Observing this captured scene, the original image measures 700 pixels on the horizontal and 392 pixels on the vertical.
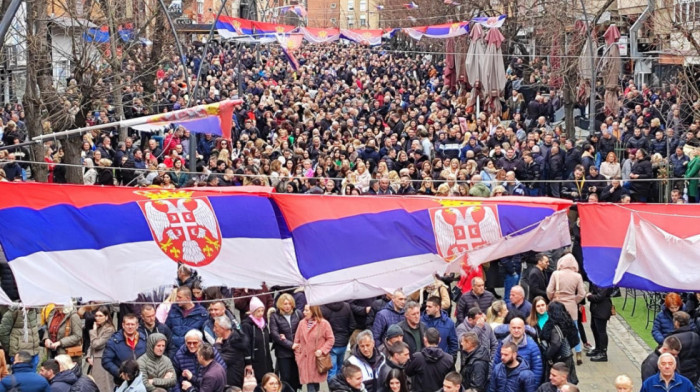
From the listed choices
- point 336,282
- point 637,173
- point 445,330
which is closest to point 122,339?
point 336,282

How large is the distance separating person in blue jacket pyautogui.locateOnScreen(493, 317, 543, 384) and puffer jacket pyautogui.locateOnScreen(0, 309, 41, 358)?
495cm

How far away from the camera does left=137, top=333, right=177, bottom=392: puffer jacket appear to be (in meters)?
11.6

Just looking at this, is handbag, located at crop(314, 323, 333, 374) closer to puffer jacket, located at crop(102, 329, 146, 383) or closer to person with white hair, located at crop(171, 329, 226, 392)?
person with white hair, located at crop(171, 329, 226, 392)

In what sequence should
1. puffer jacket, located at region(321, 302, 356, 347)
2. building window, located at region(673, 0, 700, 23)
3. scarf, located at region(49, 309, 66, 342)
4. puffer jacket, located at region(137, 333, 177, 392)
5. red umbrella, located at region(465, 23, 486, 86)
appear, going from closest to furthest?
puffer jacket, located at region(137, 333, 177, 392)
scarf, located at region(49, 309, 66, 342)
puffer jacket, located at region(321, 302, 356, 347)
building window, located at region(673, 0, 700, 23)
red umbrella, located at region(465, 23, 486, 86)

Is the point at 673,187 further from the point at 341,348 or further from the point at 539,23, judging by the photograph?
the point at 539,23

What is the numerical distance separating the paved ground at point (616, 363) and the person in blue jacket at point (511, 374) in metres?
3.28

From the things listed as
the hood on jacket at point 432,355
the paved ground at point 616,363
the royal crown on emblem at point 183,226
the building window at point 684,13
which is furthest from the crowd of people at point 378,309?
the building window at point 684,13

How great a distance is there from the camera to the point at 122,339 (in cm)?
1246

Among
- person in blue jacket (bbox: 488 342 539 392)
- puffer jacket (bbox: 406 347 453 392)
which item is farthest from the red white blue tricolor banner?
person in blue jacket (bbox: 488 342 539 392)

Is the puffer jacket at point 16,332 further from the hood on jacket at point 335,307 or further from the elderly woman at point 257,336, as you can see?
the hood on jacket at point 335,307

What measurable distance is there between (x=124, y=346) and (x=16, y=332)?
186cm

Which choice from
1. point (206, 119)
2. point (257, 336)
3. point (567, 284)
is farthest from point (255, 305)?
point (567, 284)

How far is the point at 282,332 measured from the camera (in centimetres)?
1366

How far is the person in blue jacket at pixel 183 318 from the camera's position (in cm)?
1320
